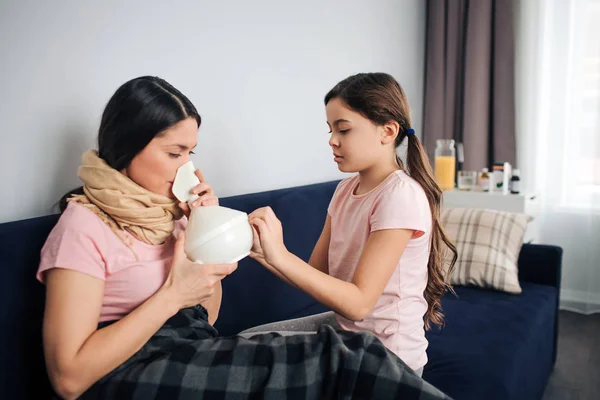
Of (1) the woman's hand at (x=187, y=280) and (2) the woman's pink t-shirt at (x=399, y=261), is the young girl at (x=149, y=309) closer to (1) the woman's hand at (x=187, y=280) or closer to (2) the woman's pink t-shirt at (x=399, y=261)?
(1) the woman's hand at (x=187, y=280)

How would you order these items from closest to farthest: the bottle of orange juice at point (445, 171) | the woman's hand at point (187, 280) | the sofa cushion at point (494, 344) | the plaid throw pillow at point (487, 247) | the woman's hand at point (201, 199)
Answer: the woman's hand at point (187, 280)
the woman's hand at point (201, 199)
the sofa cushion at point (494, 344)
the plaid throw pillow at point (487, 247)
the bottle of orange juice at point (445, 171)

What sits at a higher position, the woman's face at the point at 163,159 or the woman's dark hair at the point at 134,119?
the woman's dark hair at the point at 134,119

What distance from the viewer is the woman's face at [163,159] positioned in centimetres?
110

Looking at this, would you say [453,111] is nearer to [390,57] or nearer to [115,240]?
[390,57]

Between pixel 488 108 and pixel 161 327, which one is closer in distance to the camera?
pixel 161 327

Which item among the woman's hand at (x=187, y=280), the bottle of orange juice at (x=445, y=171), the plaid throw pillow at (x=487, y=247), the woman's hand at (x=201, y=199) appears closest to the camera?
the woman's hand at (x=187, y=280)

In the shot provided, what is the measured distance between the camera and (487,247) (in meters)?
2.36

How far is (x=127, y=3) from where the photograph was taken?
1445mm

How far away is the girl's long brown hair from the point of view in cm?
126

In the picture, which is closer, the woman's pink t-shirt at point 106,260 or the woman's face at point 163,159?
the woman's pink t-shirt at point 106,260

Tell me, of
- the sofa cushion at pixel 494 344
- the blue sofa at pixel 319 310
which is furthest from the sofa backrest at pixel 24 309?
the sofa cushion at pixel 494 344

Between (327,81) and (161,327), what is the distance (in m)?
1.75

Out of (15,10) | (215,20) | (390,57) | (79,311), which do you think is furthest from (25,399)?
(390,57)

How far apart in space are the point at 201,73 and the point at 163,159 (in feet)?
2.31
